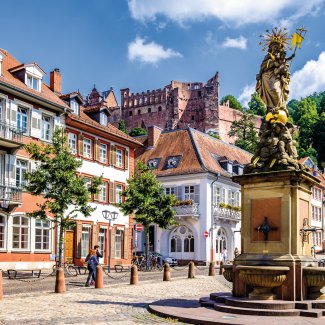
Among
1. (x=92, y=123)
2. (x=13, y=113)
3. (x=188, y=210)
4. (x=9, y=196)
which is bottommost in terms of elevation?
(x=188, y=210)

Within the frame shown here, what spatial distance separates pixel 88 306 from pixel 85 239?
22.4m

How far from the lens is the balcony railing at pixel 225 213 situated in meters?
45.6

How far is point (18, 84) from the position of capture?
104ft

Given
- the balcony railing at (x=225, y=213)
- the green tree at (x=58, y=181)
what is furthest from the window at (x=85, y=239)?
the balcony railing at (x=225, y=213)

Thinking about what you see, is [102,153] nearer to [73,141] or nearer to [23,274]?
[73,141]

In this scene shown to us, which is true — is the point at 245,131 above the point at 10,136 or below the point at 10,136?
above

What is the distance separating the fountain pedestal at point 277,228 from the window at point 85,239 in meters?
23.6

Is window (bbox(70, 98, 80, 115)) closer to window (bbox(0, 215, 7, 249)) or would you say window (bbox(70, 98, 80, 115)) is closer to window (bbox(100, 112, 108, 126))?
window (bbox(100, 112, 108, 126))

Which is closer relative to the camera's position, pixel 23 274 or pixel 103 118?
pixel 23 274

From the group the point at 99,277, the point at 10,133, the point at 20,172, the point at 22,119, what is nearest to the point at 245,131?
the point at 22,119

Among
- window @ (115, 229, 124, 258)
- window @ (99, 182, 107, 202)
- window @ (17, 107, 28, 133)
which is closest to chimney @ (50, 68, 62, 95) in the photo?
window @ (17, 107, 28, 133)

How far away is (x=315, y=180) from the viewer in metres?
14.2

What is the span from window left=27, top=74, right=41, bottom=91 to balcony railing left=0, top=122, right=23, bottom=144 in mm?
3465

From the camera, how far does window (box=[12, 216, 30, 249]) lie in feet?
100
